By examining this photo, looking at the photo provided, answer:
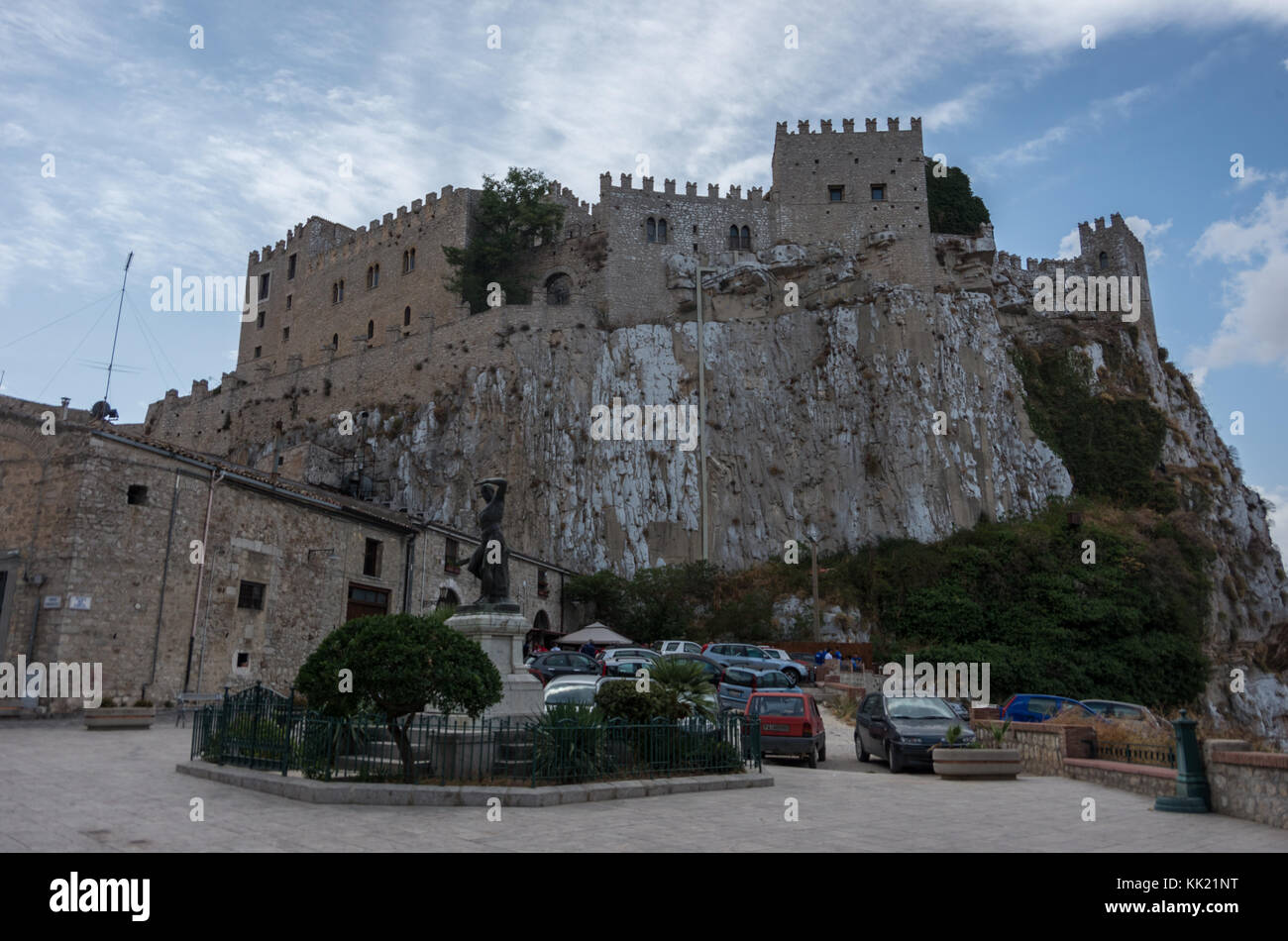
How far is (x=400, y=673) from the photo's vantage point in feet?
33.4

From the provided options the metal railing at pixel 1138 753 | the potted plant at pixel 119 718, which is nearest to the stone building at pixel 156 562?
the potted plant at pixel 119 718

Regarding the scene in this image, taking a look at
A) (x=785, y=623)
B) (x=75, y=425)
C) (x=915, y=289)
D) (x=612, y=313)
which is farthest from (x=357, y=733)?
(x=915, y=289)

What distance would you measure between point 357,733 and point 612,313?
39.5 metres

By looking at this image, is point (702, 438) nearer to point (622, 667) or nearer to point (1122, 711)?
point (622, 667)

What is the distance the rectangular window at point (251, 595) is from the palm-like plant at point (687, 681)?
47.9 ft

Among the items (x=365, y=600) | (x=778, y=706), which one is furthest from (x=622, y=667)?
(x=365, y=600)

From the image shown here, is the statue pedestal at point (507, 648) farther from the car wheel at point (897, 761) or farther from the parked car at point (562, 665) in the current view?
the parked car at point (562, 665)

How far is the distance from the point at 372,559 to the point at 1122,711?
2153cm

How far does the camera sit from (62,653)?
64.7ft

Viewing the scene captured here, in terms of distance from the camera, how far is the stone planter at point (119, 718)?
17453 mm

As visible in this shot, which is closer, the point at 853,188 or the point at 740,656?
the point at 740,656

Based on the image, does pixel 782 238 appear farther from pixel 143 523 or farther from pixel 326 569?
pixel 143 523

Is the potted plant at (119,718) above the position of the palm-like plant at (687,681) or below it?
below

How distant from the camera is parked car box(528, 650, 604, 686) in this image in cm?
2334
